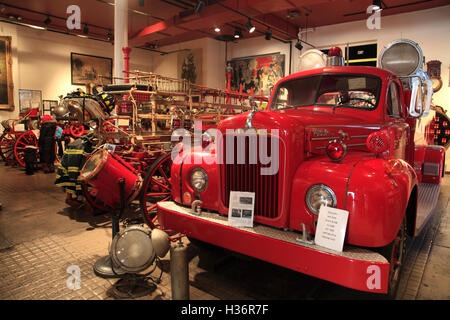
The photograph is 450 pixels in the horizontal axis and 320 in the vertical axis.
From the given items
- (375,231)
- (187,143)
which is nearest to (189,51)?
(187,143)

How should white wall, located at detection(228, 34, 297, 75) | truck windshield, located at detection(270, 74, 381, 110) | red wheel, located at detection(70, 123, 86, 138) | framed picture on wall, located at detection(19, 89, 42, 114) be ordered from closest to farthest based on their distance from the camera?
truck windshield, located at detection(270, 74, 381, 110) < red wheel, located at detection(70, 123, 86, 138) < framed picture on wall, located at detection(19, 89, 42, 114) < white wall, located at detection(228, 34, 297, 75)

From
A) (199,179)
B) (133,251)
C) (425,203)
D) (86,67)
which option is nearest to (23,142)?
(86,67)

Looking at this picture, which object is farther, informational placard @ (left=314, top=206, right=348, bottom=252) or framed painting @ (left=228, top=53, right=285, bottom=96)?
framed painting @ (left=228, top=53, right=285, bottom=96)

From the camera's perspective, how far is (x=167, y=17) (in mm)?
11422

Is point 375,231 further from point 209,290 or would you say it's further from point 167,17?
point 167,17

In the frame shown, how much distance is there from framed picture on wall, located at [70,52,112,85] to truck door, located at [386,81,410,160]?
40.0ft

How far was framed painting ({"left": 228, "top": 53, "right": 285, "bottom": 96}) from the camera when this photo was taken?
12.2 m

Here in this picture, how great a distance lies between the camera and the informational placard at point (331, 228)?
5.83ft

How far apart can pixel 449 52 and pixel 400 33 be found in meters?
1.55

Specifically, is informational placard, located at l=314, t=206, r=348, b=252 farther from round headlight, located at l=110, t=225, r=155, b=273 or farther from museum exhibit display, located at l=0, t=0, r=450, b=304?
round headlight, located at l=110, t=225, r=155, b=273

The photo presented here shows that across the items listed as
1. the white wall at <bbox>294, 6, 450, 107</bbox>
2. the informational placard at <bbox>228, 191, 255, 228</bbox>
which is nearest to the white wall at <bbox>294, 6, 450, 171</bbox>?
the white wall at <bbox>294, 6, 450, 107</bbox>

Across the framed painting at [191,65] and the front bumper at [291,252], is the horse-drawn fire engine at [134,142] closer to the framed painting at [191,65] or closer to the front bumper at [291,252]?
the front bumper at [291,252]

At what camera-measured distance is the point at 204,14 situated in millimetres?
9266

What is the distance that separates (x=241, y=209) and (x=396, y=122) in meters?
1.95
